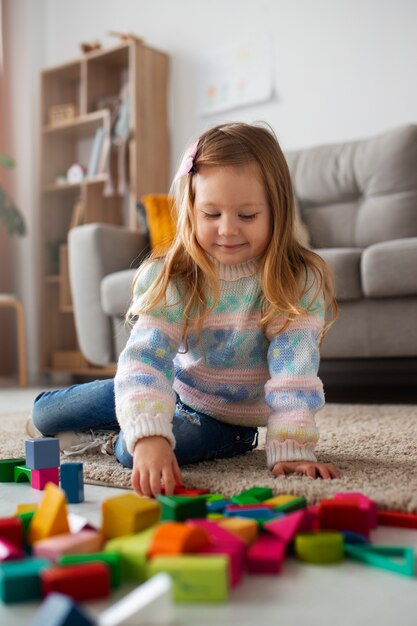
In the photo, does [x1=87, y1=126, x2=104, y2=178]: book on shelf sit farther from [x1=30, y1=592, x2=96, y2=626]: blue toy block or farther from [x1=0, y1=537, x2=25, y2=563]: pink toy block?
[x1=30, y1=592, x2=96, y2=626]: blue toy block

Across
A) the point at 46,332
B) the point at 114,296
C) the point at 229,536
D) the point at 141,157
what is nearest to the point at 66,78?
the point at 141,157

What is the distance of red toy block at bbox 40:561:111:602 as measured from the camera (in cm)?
59

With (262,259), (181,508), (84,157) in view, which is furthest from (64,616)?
(84,157)

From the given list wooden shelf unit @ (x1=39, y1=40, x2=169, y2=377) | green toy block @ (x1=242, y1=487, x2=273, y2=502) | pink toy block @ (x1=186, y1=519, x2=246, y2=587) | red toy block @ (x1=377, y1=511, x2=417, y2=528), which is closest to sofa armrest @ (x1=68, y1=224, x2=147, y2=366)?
wooden shelf unit @ (x1=39, y1=40, x2=169, y2=377)

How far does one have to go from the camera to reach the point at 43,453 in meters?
Answer: 1.02

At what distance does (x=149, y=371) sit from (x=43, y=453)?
20cm

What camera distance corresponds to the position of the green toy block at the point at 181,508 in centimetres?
75

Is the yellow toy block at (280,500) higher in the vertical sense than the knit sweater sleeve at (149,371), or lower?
lower

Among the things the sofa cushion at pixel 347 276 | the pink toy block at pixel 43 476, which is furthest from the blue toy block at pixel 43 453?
the sofa cushion at pixel 347 276

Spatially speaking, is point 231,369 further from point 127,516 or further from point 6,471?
point 127,516

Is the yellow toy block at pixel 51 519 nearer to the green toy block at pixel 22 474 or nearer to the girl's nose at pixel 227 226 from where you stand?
the green toy block at pixel 22 474

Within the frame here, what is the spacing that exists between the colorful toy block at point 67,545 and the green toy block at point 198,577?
100 mm

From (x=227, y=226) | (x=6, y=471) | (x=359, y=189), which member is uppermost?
(x=359, y=189)

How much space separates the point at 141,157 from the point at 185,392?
262 centimetres
